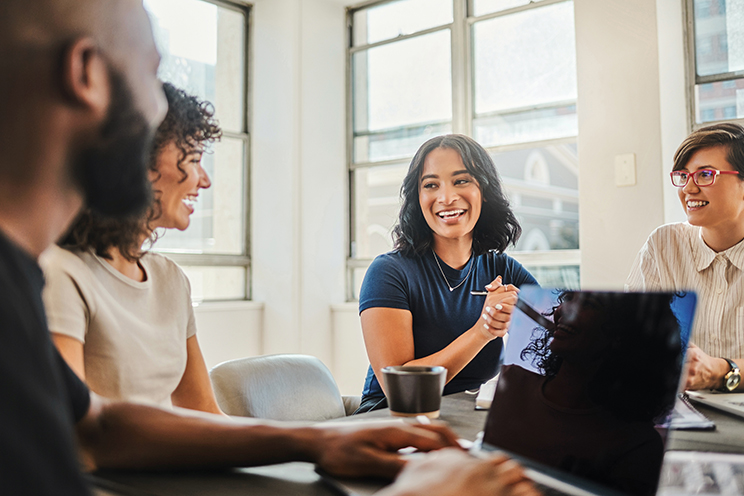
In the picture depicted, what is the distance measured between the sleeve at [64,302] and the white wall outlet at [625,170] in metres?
2.41

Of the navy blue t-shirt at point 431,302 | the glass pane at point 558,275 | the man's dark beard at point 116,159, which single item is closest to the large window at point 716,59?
the glass pane at point 558,275

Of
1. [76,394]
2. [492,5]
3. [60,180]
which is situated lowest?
[76,394]

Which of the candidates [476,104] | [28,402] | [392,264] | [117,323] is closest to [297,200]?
[476,104]

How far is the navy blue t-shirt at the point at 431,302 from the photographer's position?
1.59 meters

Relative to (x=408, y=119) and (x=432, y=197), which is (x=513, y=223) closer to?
(x=432, y=197)

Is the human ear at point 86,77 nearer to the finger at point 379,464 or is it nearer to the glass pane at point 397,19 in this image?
the finger at point 379,464

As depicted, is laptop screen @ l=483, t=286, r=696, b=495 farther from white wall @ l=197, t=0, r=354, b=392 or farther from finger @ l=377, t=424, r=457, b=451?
white wall @ l=197, t=0, r=354, b=392

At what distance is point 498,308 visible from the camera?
4.33 ft

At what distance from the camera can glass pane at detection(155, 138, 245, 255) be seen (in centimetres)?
376

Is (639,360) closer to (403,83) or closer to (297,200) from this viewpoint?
(297,200)

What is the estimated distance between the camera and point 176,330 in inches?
45.7

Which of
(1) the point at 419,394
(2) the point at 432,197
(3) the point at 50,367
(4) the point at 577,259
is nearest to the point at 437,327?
(2) the point at 432,197

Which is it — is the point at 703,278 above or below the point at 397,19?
below

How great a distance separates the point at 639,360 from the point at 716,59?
8.86ft
